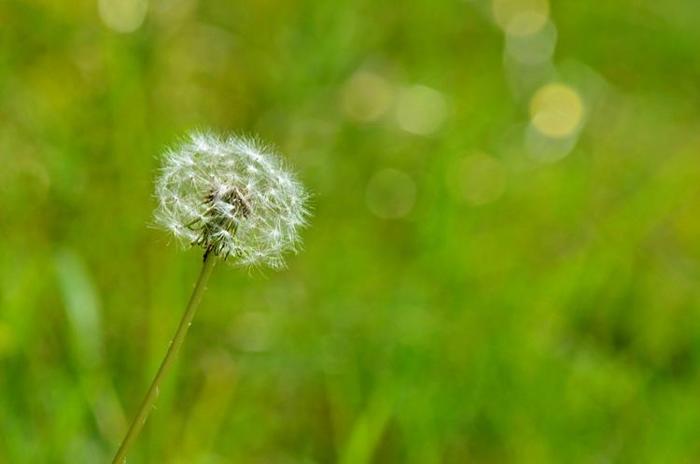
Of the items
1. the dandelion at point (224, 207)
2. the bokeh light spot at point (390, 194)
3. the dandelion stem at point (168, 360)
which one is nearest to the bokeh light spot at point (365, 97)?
the bokeh light spot at point (390, 194)

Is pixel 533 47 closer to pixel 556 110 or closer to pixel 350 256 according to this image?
pixel 556 110

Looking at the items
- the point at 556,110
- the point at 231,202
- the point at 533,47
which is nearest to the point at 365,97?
the point at 556,110

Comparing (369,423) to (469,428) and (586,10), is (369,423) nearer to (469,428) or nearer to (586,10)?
(469,428)

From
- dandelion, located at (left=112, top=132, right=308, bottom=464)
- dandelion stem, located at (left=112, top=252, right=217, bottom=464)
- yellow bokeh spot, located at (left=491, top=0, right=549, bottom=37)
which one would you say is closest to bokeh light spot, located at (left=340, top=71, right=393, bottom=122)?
yellow bokeh spot, located at (left=491, top=0, right=549, bottom=37)

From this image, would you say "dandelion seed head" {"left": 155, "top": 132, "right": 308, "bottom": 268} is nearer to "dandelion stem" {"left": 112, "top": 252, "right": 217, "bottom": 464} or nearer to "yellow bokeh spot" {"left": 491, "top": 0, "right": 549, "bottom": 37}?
"dandelion stem" {"left": 112, "top": 252, "right": 217, "bottom": 464}

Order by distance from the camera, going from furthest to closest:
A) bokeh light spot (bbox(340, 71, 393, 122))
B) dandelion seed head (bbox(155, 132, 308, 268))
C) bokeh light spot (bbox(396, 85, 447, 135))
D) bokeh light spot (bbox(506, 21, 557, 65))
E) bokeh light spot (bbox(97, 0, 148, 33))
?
bokeh light spot (bbox(506, 21, 557, 65)) < bokeh light spot (bbox(396, 85, 447, 135)) < bokeh light spot (bbox(340, 71, 393, 122)) < bokeh light spot (bbox(97, 0, 148, 33)) < dandelion seed head (bbox(155, 132, 308, 268))

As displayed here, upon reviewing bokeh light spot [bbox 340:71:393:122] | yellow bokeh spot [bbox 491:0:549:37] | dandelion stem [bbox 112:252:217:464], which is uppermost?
yellow bokeh spot [bbox 491:0:549:37]

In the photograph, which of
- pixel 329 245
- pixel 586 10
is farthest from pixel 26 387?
pixel 586 10
